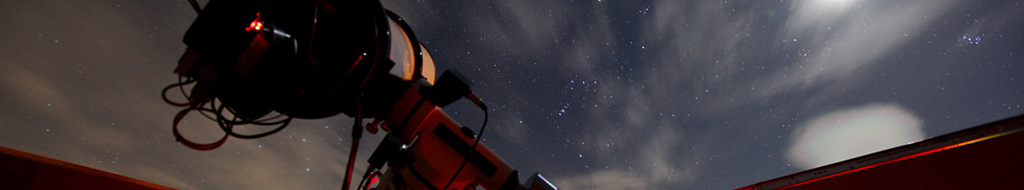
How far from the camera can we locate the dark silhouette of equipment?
1127mm

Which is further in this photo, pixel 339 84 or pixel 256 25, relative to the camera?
pixel 339 84

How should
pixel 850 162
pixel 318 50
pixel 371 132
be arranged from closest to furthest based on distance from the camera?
pixel 318 50 → pixel 371 132 → pixel 850 162

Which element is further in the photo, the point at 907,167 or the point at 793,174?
the point at 793,174

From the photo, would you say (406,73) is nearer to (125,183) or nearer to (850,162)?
(125,183)

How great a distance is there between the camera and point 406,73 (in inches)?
63.2

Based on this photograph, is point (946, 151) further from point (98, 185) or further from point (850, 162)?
point (98, 185)

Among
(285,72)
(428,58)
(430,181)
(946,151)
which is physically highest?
(946,151)

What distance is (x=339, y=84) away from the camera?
4.30 feet

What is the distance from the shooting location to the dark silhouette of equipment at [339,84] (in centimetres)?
113

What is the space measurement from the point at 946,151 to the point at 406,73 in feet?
10.2

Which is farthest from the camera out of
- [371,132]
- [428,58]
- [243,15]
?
[428,58]

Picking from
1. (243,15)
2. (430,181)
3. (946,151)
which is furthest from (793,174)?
(243,15)

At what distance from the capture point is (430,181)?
145 centimetres

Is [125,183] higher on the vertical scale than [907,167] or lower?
lower
